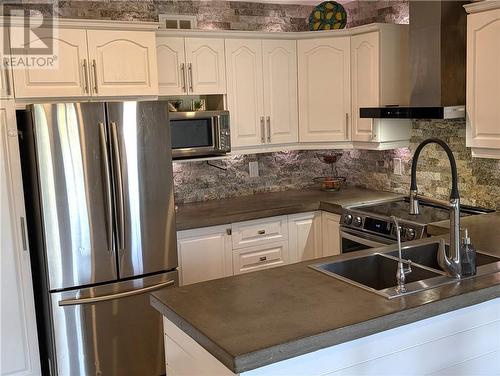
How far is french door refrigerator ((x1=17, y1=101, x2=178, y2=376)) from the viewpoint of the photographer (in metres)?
3.00

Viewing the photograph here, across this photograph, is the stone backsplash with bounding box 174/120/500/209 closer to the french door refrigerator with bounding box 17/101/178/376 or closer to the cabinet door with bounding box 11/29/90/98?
the french door refrigerator with bounding box 17/101/178/376

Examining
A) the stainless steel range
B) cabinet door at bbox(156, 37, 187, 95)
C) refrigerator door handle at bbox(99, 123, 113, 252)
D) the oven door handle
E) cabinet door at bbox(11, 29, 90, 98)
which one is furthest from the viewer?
cabinet door at bbox(156, 37, 187, 95)

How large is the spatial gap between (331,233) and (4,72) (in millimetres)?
2437

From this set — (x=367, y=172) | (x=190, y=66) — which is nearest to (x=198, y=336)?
(x=190, y=66)

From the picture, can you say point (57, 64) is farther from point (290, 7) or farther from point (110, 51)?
point (290, 7)

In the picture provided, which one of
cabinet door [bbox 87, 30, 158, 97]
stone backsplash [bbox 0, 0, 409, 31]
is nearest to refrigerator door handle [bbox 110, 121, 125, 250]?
cabinet door [bbox 87, 30, 158, 97]

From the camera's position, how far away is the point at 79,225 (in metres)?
3.06

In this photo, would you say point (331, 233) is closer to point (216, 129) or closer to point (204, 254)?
point (204, 254)

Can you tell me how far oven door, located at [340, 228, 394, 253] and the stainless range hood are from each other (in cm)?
82

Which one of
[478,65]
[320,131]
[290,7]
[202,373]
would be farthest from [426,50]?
[202,373]

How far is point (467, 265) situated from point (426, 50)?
1876 millimetres

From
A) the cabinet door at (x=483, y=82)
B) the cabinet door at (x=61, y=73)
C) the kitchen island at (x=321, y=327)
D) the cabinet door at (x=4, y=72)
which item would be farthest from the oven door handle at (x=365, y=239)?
the cabinet door at (x=4, y=72)

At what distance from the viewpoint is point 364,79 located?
399 cm

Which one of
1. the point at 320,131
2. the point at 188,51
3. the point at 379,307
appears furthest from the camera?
the point at 320,131
